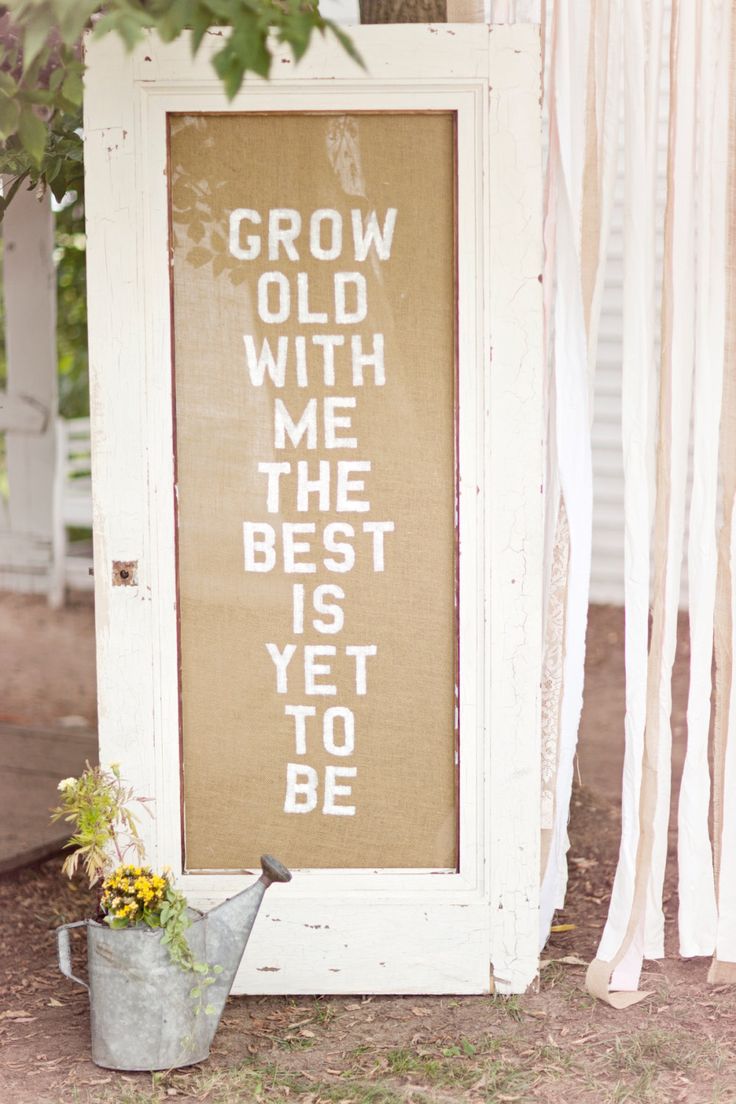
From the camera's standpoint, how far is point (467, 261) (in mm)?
2811

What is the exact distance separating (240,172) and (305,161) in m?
0.15

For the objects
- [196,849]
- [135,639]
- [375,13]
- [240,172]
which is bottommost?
[196,849]

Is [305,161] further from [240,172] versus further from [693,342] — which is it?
[693,342]

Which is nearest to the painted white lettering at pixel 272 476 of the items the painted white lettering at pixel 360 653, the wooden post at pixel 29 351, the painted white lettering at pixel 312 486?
the painted white lettering at pixel 312 486

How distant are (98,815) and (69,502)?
689 centimetres

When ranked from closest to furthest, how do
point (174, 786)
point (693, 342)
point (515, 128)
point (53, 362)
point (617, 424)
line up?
point (515, 128) < point (174, 786) < point (693, 342) < point (53, 362) < point (617, 424)

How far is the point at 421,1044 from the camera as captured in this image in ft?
9.18

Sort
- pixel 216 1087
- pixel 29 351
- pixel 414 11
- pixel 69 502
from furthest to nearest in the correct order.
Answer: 1. pixel 69 502
2. pixel 29 351
3. pixel 414 11
4. pixel 216 1087

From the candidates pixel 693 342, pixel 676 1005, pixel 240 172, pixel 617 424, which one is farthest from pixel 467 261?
pixel 617 424

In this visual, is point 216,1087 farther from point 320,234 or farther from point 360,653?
point 320,234

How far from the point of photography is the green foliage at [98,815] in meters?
2.71

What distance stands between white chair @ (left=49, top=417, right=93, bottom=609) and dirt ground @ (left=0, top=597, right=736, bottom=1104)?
503cm

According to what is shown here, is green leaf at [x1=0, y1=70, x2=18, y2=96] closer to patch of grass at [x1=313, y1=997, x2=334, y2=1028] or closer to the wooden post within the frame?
patch of grass at [x1=313, y1=997, x2=334, y2=1028]

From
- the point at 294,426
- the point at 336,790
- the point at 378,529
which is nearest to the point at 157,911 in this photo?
the point at 336,790
